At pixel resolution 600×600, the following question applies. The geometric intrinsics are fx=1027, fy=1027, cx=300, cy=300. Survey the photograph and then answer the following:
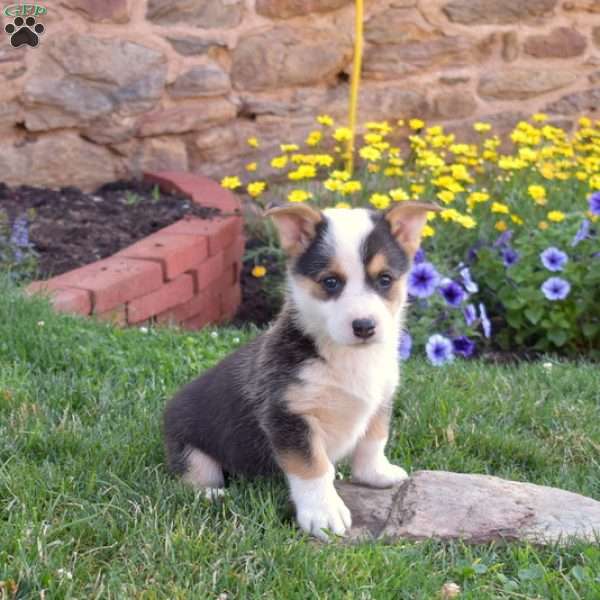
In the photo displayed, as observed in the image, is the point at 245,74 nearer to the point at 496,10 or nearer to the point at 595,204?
the point at 496,10

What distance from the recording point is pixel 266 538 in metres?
3.24

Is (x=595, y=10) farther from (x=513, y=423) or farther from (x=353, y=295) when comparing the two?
(x=353, y=295)

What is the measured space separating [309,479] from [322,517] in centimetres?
13

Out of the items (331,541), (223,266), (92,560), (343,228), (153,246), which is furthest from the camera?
(223,266)

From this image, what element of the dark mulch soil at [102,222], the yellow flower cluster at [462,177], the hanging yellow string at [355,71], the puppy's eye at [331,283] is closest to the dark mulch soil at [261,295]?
the dark mulch soil at [102,222]

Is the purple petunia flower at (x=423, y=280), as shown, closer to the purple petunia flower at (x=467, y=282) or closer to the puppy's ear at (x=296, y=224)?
the purple petunia flower at (x=467, y=282)

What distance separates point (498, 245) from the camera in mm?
6586

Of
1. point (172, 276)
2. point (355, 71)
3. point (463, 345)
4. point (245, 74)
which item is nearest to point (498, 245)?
point (463, 345)

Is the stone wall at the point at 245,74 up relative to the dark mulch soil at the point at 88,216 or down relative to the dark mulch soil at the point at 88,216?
up

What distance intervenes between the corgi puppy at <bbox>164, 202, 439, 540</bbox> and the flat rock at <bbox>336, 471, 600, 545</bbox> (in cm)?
18

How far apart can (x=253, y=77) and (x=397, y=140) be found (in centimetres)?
144

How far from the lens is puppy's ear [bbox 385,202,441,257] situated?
368 cm

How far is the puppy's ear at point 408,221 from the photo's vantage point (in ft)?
12.1

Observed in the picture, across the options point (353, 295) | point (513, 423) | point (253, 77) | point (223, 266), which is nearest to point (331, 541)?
point (353, 295)
